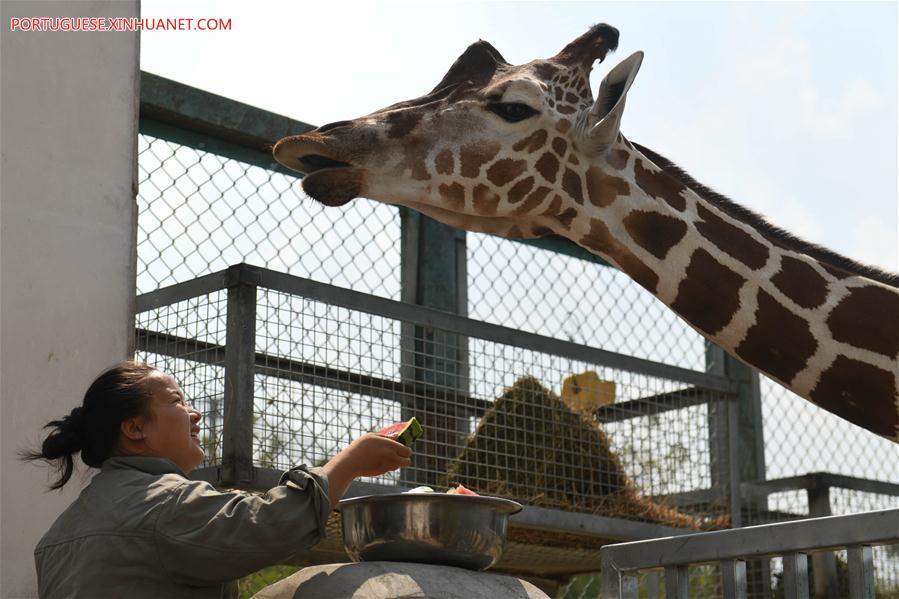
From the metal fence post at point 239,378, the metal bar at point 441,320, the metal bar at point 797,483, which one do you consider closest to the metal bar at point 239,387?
the metal fence post at point 239,378

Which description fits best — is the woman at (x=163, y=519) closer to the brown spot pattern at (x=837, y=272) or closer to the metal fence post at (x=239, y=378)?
the metal fence post at (x=239, y=378)

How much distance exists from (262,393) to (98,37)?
1275mm

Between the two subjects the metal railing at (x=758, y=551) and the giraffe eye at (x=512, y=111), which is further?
the giraffe eye at (x=512, y=111)

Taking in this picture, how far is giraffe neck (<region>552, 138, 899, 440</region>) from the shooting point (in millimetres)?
4137

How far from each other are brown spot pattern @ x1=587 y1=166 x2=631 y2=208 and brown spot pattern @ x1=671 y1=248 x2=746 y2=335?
1.07 ft

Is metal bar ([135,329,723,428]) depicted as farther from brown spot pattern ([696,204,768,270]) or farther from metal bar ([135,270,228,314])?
brown spot pattern ([696,204,768,270])

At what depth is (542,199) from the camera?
434cm

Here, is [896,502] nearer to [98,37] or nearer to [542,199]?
[542,199]

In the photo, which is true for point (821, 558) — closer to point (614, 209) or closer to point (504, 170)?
point (614, 209)

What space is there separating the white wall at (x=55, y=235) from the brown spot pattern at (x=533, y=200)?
1.28m

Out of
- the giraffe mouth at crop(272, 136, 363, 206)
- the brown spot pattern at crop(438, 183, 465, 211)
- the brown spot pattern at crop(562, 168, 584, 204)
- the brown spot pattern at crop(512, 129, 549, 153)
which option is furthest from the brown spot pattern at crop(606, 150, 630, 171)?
the giraffe mouth at crop(272, 136, 363, 206)

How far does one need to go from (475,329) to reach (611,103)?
0.99 metres

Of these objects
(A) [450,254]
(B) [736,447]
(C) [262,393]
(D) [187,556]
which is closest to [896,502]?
(B) [736,447]

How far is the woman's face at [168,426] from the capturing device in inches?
112
